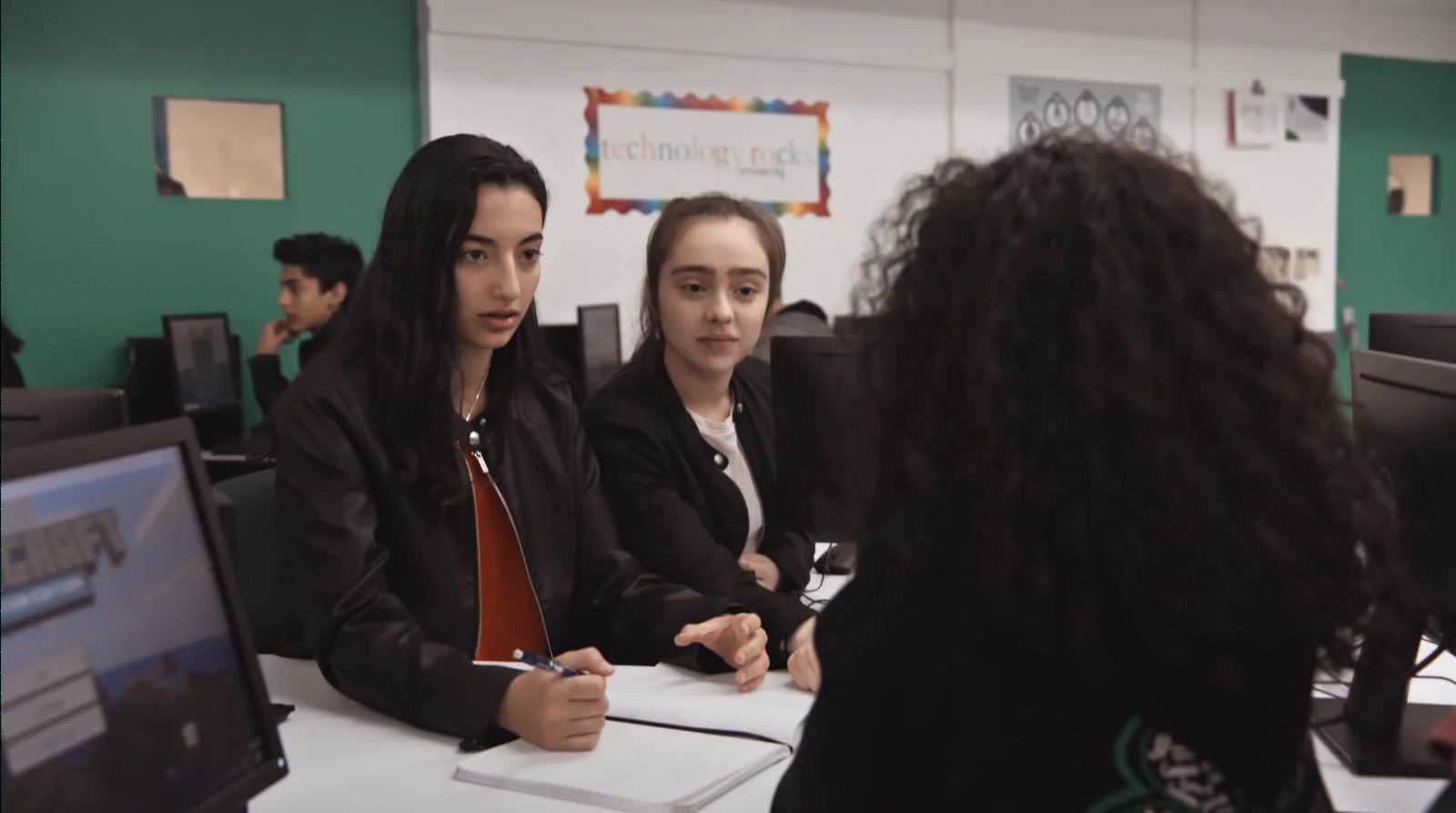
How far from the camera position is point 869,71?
5.81 m

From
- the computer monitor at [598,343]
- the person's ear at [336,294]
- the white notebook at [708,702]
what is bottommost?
the white notebook at [708,702]

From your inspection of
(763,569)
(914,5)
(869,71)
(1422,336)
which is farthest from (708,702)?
(914,5)

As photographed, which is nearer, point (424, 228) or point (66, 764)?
point (66, 764)

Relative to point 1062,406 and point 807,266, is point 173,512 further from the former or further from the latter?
point 807,266

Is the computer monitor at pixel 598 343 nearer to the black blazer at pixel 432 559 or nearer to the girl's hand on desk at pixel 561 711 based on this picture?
the black blazer at pixel 432 559

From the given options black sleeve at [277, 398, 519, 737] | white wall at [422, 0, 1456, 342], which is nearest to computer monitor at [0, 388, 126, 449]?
black sleeve at [277, 398, 519, 737]

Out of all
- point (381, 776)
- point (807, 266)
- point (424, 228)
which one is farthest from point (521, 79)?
point (381, 776)

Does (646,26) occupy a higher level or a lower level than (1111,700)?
higher

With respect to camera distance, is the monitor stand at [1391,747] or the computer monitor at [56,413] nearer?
the computer monitor at [56,413]

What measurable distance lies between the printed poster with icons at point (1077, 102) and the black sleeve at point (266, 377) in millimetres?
3432

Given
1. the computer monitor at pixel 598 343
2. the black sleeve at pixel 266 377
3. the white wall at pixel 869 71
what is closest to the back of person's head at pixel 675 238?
the computer monitor at pixel 598 343

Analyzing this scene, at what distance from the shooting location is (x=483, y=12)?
4934 mm

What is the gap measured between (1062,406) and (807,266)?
496 cm

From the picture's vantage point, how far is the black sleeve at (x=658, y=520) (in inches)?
75.0
